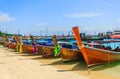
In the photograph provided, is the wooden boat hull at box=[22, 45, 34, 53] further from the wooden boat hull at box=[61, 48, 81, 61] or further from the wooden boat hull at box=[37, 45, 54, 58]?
the wooden boat hull at box=[61, 48, 81, 61]

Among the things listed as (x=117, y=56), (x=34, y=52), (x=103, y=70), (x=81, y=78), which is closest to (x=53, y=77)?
(x=81, y=78)

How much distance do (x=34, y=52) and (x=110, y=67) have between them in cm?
1039

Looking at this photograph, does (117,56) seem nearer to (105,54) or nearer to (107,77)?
(105,54)

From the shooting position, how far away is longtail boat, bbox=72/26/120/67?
13297 mm

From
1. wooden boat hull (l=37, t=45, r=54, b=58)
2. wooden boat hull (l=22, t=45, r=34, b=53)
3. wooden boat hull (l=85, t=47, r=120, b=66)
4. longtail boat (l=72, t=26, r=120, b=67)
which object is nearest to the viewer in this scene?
longtail boat (l=72, t=26, r=120, b=67)

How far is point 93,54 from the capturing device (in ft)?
45.7

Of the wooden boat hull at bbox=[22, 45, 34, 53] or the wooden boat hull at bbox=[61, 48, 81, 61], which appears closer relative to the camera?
the wooden boat hull at bbox=[61, 48, 81, 61]

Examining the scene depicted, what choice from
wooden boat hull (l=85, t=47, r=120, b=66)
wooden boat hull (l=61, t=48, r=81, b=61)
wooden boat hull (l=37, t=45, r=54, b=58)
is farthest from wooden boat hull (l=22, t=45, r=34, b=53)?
wooden boat hull (l=85, t=47, r=120, b=66)

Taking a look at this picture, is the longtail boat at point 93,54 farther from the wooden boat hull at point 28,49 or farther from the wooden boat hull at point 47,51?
the wooden boat hull at point 28,49

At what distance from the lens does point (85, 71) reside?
44.0 ft

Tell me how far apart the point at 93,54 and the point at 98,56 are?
1.49 ft

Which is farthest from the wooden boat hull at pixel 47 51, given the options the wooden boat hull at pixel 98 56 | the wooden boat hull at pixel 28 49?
the wooden boat hull at pixel 98 56

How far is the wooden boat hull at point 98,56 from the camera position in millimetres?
13828

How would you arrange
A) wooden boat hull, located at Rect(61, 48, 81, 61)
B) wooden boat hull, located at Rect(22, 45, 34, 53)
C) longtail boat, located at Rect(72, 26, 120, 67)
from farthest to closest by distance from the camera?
wooden boat hull, located at Rect(22, 45, 34, 53), wooden boat hull, located at Rect(61, 48, 81, 61), longtail boat, located at Rect(72, 26, 120, 67)
